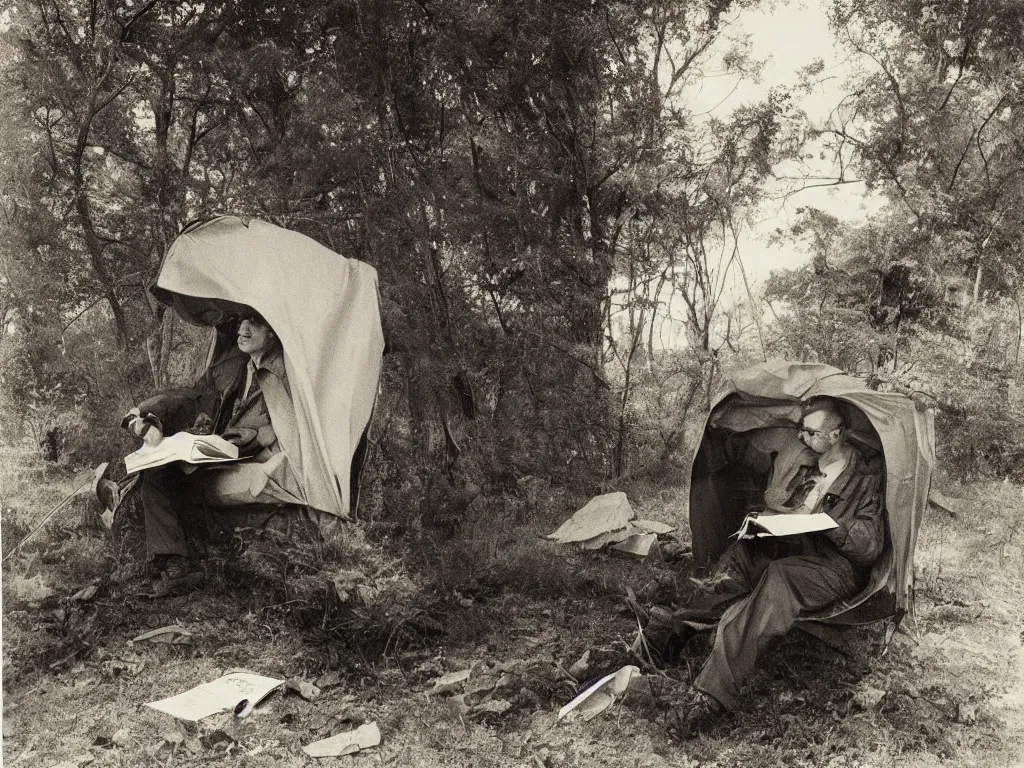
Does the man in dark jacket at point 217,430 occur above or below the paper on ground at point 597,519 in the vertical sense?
above

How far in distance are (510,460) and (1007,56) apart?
2693 mm

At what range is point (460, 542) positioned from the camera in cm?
376

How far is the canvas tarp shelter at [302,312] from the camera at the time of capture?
3.43m

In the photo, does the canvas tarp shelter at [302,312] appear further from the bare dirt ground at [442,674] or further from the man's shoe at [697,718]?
the man's shoe at [697,718]

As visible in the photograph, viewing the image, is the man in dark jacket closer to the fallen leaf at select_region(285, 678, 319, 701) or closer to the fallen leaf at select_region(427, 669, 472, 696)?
the fallen leaf at select_region(285, 678, 319, 701)

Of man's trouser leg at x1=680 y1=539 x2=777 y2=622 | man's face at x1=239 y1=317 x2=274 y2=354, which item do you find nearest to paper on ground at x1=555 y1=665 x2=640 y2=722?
man's trouser leg at x1=680 y1=539 x2=777 y2=622

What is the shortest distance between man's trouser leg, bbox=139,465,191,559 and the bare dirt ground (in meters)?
0.08

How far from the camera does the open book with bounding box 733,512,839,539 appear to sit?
9.94 feet

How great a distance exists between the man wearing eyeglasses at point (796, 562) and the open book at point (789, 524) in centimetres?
5

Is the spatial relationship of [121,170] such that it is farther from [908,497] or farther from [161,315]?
[908,497]

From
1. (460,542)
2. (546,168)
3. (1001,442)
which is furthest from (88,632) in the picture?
(1001,442)

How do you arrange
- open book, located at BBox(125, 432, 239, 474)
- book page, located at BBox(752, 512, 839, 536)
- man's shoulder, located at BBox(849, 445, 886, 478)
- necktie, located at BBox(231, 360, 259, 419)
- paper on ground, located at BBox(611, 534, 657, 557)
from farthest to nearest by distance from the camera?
paper on ground, located at BBox(611, 534, 657, 557)
necktie, located at BBox(231, 360, 259, 419)
open book, located at BBox(125, 432, 239, 474)
man's shoulder, located at BBox(849, 445, 886, 478)
book page, located at BBox(752, 512, 839, 536)

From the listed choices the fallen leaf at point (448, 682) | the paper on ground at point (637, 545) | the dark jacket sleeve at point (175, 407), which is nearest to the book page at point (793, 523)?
the paper on ground at point (637, 545)

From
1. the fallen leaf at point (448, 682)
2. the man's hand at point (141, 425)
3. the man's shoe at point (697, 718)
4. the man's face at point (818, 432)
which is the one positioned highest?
the man's hand at point (141, 425)
